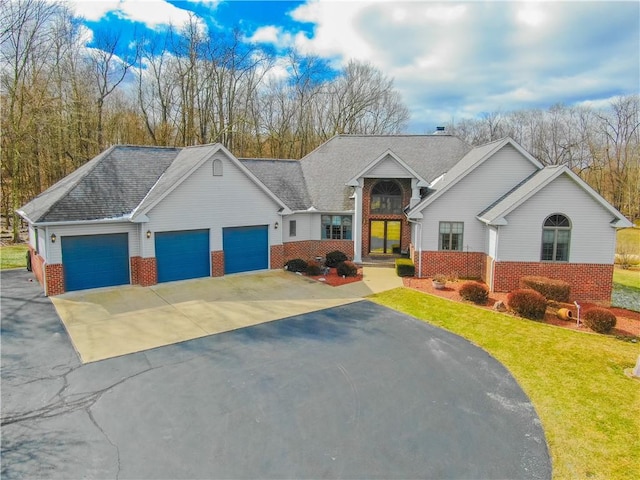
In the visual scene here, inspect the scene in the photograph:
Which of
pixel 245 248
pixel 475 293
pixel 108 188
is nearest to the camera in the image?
pixel 475 293

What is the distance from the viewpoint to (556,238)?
57.0 feet

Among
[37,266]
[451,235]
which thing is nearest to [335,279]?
[451,235]

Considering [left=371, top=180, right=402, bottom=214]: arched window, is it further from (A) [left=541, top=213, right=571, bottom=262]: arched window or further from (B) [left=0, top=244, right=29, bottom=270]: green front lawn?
(B) [left=0, top=244, right=29, bottom=270]: green front lawn

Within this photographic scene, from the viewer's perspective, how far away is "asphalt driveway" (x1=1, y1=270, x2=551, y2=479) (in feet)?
22.0

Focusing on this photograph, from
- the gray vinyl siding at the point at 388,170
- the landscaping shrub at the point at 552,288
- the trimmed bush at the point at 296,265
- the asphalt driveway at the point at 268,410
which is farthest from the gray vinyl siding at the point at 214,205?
the landscaping shrub at the point at 552,288

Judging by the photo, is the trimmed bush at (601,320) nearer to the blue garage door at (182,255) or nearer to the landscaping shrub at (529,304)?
the landscaping shrub at (529,304)

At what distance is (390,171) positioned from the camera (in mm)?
22859

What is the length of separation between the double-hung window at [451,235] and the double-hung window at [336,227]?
5946 millimetres

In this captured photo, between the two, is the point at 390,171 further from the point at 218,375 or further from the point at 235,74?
the point at 235,74

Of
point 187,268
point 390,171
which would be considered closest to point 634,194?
point 390,171

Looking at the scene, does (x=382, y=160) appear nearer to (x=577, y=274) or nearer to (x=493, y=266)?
(x=493, y=266)

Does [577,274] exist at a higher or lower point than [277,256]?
lower

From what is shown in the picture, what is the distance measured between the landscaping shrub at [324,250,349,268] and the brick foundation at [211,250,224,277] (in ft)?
19.2

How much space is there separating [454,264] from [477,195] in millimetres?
3647
